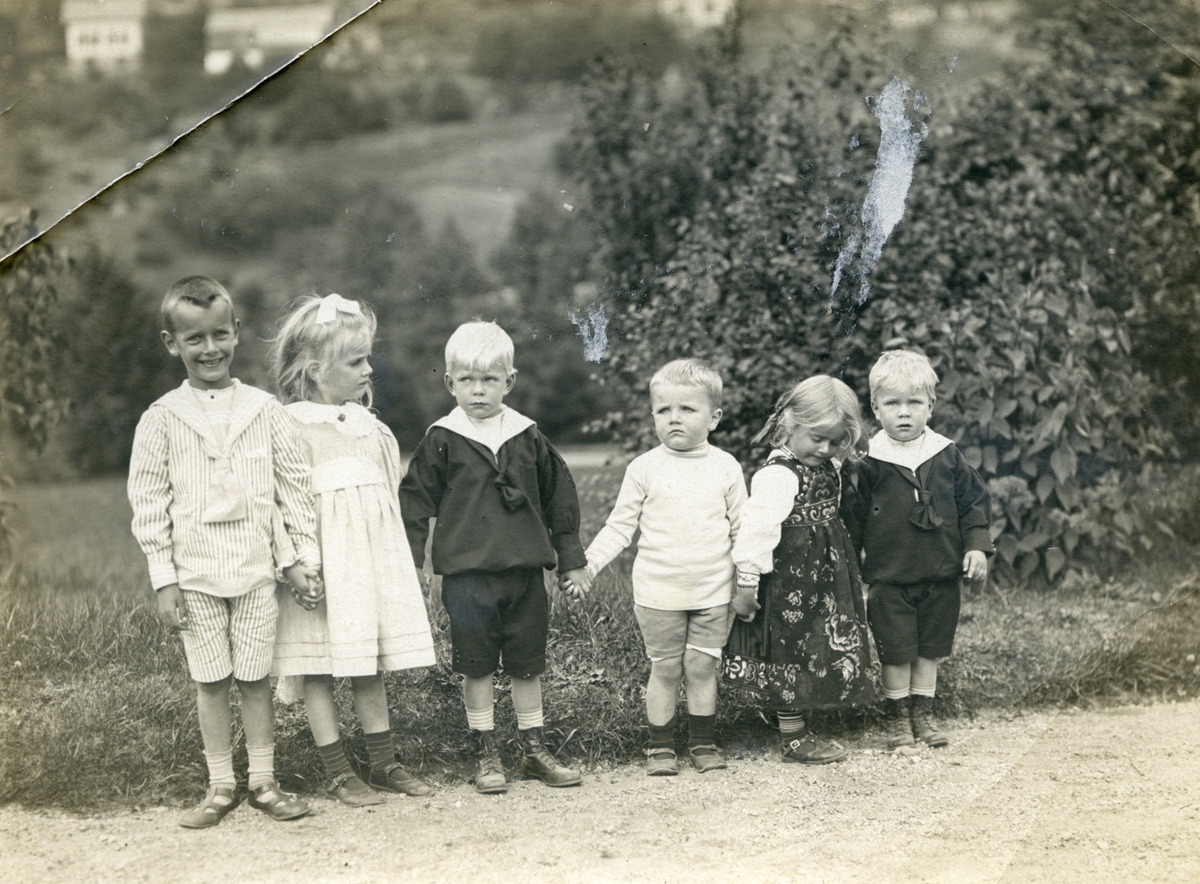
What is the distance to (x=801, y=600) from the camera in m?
4.03

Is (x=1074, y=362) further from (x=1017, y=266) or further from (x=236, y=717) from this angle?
(x=236, y=717)

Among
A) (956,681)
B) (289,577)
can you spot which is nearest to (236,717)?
(289,577)

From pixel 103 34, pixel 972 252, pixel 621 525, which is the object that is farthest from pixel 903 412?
pixel 103 34

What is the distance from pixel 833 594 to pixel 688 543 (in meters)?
0.56

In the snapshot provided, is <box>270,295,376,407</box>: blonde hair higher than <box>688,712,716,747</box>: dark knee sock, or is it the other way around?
<box>270,295,376,407</box>: blonde hair

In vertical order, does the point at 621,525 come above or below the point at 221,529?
below

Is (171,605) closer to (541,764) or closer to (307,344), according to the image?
(307,344)

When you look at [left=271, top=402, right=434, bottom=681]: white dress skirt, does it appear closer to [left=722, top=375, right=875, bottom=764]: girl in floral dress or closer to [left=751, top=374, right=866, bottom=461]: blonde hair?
[left=722, top=375, right=875, bottom=764]: girl in floral dress

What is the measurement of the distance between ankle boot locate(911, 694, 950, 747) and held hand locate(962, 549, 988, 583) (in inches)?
19.6

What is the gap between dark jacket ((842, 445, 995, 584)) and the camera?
4.14 m

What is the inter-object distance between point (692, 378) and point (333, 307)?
4.24 feet

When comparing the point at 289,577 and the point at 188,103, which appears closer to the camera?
the point at 289,577

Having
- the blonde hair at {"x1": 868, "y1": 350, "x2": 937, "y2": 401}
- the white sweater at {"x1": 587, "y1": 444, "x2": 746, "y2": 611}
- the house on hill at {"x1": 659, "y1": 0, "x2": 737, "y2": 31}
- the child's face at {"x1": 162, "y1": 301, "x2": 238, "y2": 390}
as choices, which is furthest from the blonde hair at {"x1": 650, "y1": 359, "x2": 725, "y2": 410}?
the child's face at {"x1": 162, "y1": 301, "x2": 238, "y2": 390}

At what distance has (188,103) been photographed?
4016mm
